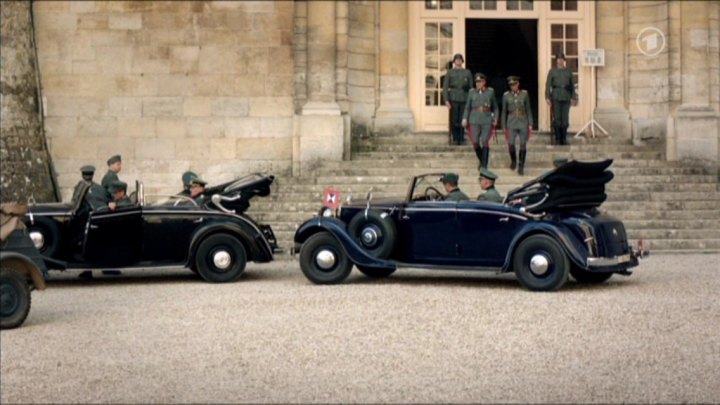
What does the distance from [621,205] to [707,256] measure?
237cm

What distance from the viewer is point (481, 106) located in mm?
20969

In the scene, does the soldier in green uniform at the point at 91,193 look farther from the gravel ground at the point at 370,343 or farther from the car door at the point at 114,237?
the gravel ground at the point at 370,343

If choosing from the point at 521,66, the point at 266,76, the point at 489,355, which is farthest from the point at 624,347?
the point at 521,66

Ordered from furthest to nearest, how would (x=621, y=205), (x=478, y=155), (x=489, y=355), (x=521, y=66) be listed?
1. (x=521, y=66)
2. (x=478, y=155)
3. (x=621, y=205)
4. (x=489, y=355)

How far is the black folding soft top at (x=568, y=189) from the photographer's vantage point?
13391 mm

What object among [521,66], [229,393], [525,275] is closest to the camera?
[229,393]

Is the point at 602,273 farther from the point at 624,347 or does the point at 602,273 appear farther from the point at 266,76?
the point at 266,76

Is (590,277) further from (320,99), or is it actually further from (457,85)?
(320,99)

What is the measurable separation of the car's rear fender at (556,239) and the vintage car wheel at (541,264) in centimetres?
5

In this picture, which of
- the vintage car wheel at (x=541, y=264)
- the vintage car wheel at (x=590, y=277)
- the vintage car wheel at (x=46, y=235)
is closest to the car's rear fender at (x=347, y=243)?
the vintage car wheel at (x=541, y=264)

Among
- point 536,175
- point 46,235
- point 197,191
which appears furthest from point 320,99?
point 46,235

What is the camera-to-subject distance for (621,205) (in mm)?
19641

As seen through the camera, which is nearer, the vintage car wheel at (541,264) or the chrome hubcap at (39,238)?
the vintage car wheel at (541,264)

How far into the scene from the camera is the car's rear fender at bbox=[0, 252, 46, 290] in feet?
35.0
